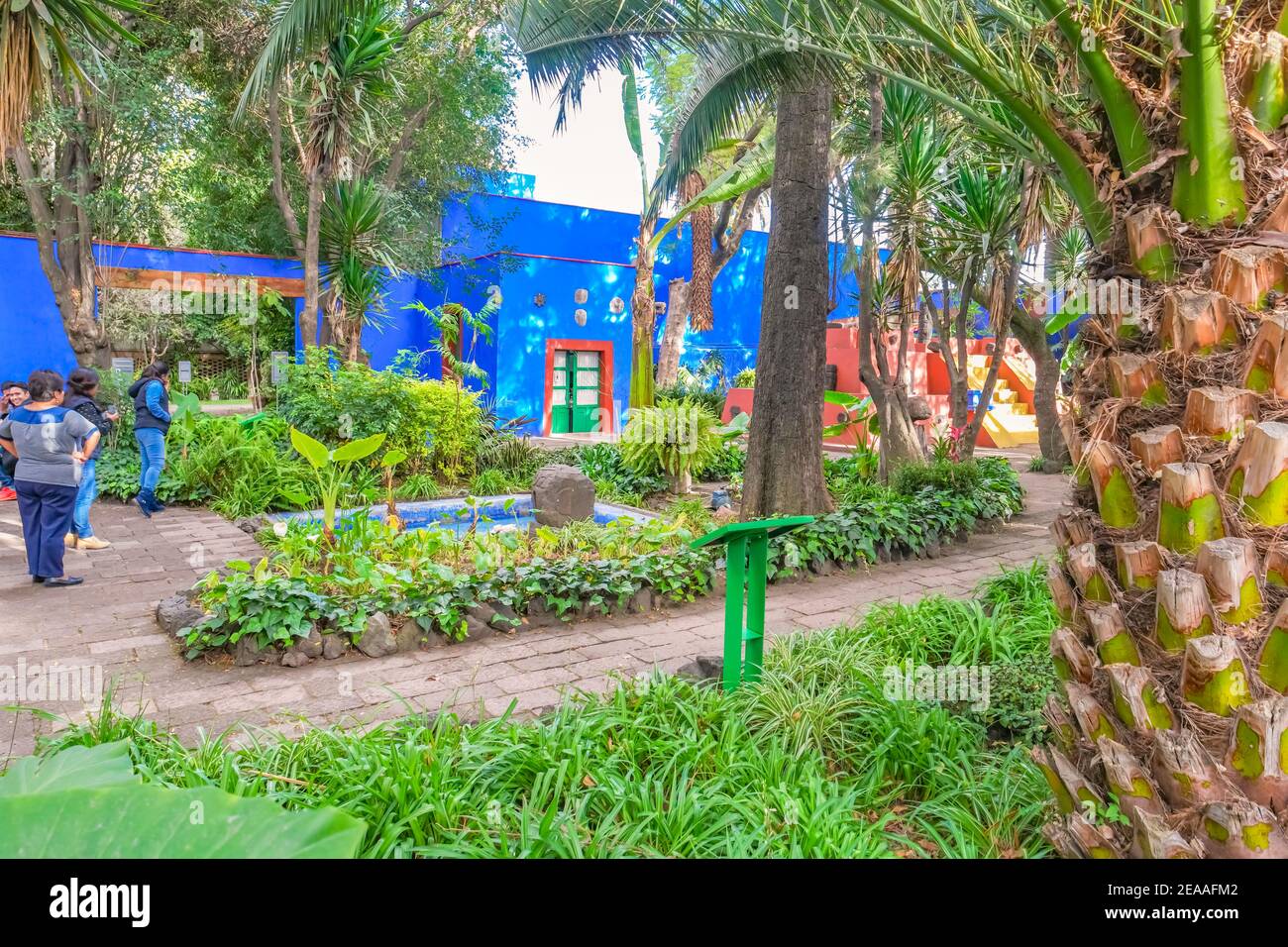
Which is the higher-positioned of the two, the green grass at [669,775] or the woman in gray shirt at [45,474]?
the woman in gray shirt at [45,474]

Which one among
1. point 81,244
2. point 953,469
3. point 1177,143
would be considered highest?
point 81,244

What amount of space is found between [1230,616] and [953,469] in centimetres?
718

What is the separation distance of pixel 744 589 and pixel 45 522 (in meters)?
5.01

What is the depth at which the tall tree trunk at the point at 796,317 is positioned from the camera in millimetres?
7586

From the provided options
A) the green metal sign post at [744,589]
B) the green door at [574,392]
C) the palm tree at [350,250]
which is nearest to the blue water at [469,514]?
the green metal sign post at [744,589]

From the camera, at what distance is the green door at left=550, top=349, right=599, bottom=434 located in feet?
64.1

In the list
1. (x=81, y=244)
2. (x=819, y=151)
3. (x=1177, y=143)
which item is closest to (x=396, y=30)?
(x=81, y=244)

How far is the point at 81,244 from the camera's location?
12227 mm

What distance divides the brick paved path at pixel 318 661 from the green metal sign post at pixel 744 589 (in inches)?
29.9

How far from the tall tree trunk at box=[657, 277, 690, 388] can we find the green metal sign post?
15.8 meters

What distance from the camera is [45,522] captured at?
5.95 metres

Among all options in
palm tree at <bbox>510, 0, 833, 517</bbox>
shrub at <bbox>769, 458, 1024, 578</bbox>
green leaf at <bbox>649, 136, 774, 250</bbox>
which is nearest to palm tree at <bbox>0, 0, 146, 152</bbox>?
palm tree at <bbox>510, 0, 833, 517</bbox>

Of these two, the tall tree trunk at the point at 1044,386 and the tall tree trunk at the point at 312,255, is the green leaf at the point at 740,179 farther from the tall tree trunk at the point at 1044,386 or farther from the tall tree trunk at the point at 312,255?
the tall tree trunk at the point at 312,255
